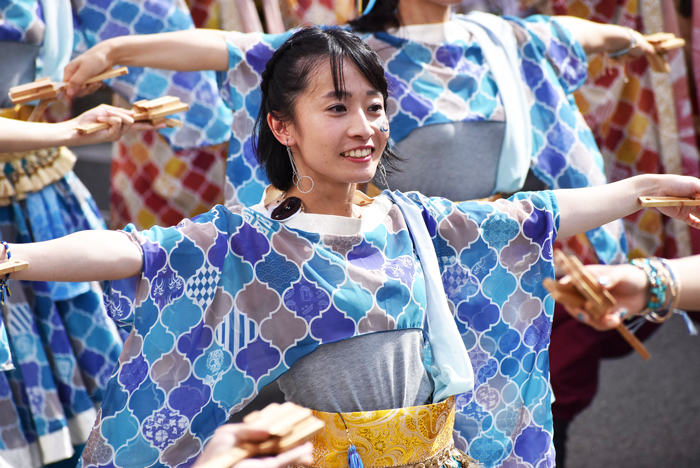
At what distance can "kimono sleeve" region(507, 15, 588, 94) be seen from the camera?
2162 millimetres

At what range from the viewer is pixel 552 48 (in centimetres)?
218

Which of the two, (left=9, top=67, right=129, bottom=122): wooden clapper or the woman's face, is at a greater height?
(left=9, top=67, right=129, bottom=122): wooden clapper

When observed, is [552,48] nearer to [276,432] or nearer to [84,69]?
[84,69]

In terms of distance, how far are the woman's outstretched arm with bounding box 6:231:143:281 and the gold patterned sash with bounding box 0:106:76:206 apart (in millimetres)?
716

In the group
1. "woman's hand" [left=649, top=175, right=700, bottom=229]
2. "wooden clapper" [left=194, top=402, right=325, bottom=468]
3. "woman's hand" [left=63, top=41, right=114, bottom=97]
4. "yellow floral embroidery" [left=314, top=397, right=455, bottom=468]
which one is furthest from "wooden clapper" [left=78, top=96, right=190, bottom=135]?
"woman's hand" [left=649, top=175, right=700, bottom=229]

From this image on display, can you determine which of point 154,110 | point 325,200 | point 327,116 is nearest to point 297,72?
point 327,116

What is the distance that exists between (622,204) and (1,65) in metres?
1.44

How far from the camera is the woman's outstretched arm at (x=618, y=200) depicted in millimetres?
1488

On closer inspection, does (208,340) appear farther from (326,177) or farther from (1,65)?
(1,65)

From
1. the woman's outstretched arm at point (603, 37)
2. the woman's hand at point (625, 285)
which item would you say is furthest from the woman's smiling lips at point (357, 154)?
the woman's outstretched arm at point (603, 37)

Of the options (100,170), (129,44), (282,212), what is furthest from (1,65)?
(100,170)

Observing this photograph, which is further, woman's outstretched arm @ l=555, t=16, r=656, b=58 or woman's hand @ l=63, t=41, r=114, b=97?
woman's outstretched arm @ l=555, t=16, r=656, b=58

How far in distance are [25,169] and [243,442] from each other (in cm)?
121

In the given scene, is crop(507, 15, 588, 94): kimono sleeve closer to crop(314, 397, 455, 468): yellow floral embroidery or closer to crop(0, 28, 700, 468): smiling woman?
crop(0, 28, 700, 468): smiling woman
